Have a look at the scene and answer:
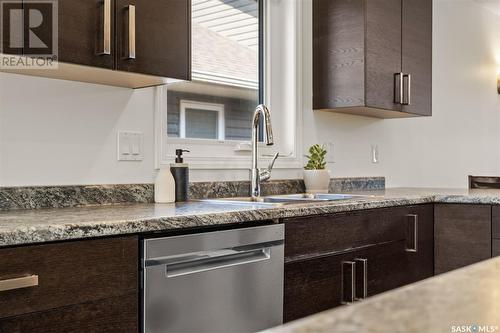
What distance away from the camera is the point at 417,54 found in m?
3.17

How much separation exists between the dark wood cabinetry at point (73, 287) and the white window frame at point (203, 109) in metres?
1.13

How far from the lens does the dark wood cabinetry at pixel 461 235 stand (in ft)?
8.14

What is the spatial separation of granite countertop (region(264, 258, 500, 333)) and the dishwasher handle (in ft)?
3.18

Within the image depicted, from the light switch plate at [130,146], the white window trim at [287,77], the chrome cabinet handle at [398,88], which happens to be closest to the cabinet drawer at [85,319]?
the light switch plate at [130,146]

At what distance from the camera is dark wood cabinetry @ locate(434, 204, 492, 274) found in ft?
8.14

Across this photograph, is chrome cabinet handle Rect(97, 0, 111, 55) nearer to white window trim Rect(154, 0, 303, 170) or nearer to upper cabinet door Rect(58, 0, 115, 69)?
upper cabinet door Rect(58, 0, 115, 69)

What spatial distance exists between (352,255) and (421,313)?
168 cm

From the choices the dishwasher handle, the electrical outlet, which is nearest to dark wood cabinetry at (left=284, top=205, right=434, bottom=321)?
the dishwasher handle

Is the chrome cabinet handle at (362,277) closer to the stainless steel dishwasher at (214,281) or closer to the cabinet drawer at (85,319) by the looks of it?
the stainless steel dishwasher at (214,281)

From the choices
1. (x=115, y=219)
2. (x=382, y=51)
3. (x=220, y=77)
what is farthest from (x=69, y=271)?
(x=382, y=51)

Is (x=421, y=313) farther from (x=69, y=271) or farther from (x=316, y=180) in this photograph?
(x=316, y=180)

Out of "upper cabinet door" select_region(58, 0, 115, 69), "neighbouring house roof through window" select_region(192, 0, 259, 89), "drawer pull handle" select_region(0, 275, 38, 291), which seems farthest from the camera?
"neighbouring house roof through window" select_region(192, 0, 259, 89)

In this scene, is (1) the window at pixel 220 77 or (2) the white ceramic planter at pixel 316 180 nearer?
(1) the window at pixel 220 77

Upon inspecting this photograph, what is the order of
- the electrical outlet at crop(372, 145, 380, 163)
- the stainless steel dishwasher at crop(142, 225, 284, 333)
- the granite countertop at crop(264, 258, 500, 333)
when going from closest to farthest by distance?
the granite countertop at crop(264, 258, 500, 333)
the stainless steel dishwasher at crop(142, 225, 284, 333)
the electrical outlet at crop(372, 145, 380, 163)
